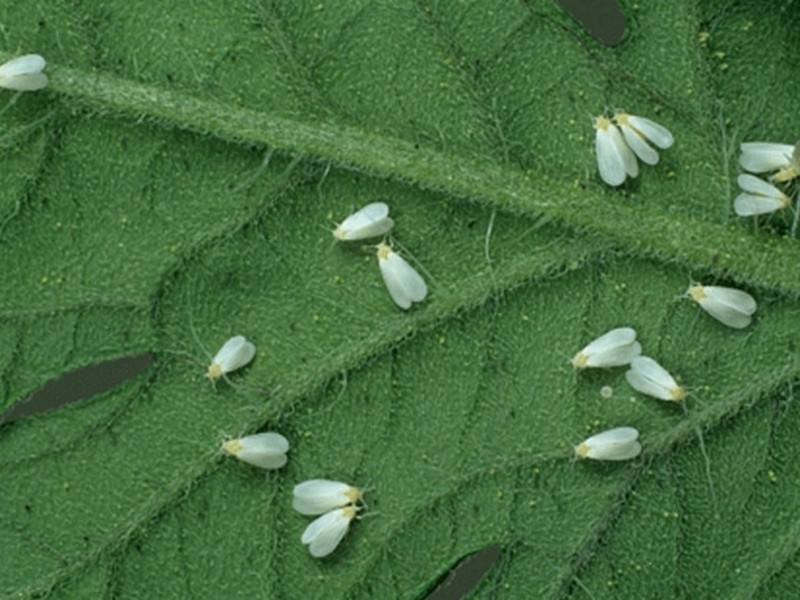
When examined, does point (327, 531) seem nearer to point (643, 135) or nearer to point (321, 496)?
point (321, 496)

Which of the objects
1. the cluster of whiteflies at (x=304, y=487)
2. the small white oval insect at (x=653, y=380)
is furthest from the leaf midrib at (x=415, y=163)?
the cluster of whiteflies at (x=304, y=487)

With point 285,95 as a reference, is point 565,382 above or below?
below

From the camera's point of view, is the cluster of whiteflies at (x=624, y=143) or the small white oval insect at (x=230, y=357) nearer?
the cluster of whiteflies at (x=624, y=143)

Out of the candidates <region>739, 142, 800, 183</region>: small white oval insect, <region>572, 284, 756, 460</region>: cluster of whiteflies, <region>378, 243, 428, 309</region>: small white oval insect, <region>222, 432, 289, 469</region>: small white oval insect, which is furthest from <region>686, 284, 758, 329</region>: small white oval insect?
<region>222, 432, 289, 469</region>: small white oval insect

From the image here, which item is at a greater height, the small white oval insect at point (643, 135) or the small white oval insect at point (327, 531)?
the small white oval insect at point (643, 135)

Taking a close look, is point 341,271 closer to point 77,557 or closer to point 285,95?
point 285,95

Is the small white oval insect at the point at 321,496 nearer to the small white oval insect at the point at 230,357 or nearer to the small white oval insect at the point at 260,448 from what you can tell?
the small white oval insect at the point at 260,448

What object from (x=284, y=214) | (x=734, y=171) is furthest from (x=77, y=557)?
(x=734, y=171)
